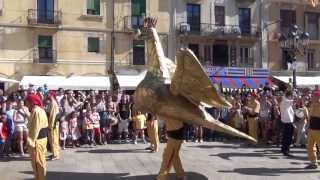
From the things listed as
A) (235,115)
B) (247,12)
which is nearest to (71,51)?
(247,12)

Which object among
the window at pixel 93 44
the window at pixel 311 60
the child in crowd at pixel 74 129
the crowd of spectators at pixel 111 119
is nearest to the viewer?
the crowd of spectators at pixel 111 119

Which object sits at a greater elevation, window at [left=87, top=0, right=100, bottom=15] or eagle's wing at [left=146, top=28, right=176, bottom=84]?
window at [left=87, top=0, right=100, bottom=15]

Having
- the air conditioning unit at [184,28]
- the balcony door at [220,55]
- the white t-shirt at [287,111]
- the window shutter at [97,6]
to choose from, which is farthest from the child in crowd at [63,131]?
the balcony door at [220,55]

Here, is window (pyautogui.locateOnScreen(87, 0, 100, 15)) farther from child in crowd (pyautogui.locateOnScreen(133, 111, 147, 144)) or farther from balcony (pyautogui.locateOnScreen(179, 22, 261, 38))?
child in crowd (pyautogui.locateOnScreen(133, 111, 147, 144))

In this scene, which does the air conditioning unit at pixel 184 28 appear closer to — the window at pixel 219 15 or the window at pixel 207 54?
the window at pixel 207 54

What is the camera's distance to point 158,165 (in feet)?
39.1

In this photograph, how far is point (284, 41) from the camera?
21719mm

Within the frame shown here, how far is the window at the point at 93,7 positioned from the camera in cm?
3228

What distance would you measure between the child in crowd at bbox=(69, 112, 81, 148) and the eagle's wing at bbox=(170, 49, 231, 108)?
6.54 metres

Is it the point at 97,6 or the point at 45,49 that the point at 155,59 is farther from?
the point at 97,6

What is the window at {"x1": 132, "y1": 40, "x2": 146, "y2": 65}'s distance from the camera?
3306 cm

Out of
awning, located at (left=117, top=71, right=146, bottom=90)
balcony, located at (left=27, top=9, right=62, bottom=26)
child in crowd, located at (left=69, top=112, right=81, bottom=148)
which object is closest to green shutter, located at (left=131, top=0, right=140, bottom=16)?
awning, located at (left=117, top=71, right=146, bottom=90)

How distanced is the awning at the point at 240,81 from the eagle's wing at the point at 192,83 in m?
22.5

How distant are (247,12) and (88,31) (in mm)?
10931
